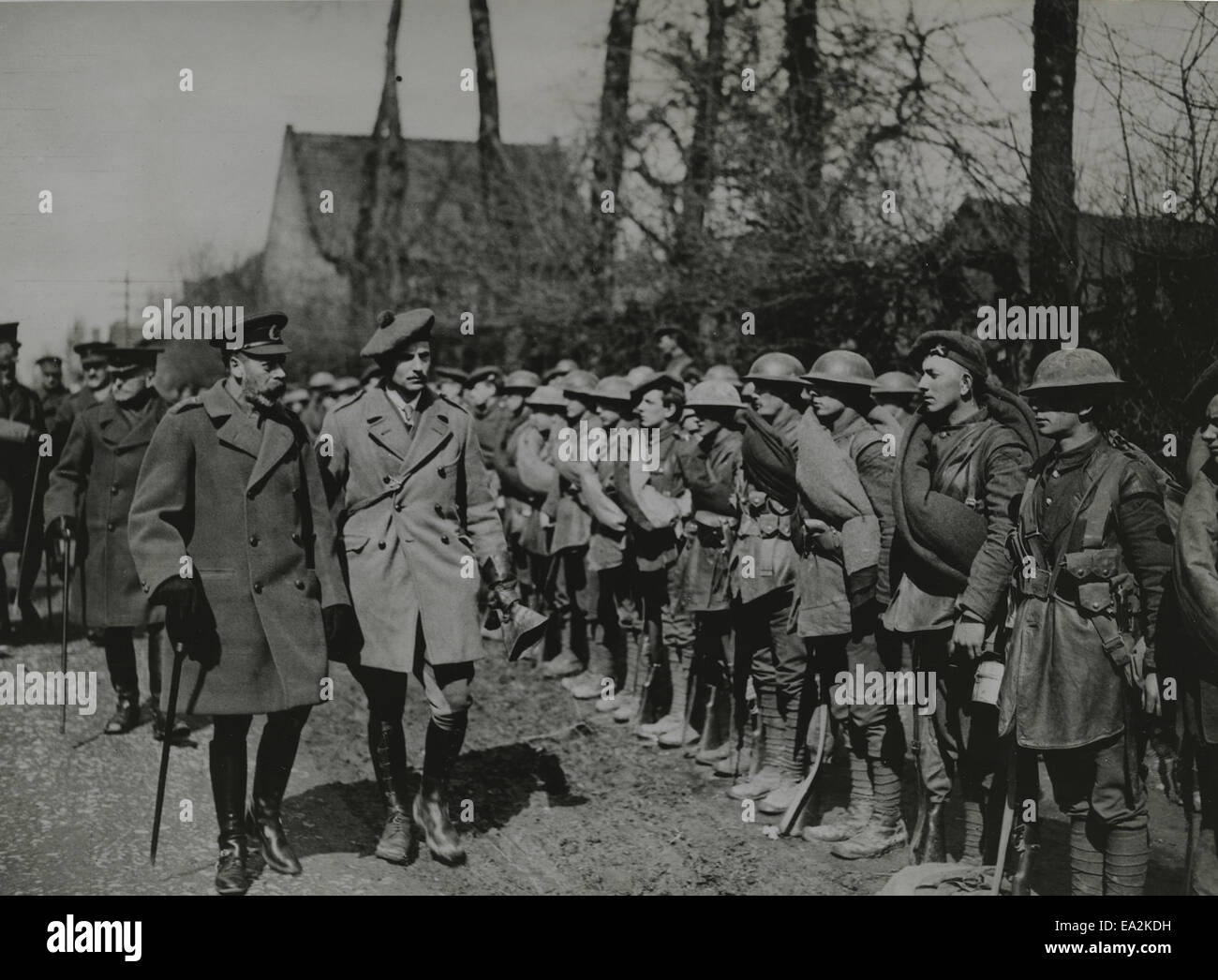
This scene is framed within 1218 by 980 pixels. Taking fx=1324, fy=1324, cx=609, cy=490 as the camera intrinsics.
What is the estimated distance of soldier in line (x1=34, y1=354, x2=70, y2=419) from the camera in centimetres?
1404

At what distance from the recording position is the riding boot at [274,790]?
564 cm

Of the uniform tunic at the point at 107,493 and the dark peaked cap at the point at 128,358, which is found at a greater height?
the dark peaked cap at the point at 128,358

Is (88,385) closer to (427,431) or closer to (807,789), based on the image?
(427,431)

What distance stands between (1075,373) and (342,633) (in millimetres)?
3233

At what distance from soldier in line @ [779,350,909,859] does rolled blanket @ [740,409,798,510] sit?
229 mm

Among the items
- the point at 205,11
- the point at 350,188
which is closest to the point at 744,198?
the point at 205,11

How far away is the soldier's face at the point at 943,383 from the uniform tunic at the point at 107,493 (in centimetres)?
470

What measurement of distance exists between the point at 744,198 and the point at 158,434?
7670 mm

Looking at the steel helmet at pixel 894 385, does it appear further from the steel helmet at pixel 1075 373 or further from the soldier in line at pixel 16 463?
the soldier in line at pixel 16 463

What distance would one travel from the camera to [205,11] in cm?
783

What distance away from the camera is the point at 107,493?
835 centimetres

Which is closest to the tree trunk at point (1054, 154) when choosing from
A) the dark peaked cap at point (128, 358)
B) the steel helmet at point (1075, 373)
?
the steel helmet at point (1075, 373)

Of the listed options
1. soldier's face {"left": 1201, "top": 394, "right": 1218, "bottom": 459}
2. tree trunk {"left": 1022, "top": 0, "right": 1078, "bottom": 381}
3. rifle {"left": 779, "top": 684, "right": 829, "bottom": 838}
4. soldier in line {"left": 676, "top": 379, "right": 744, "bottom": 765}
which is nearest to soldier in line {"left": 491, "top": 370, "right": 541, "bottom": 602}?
soldier in line {"left": 676, "top": 379, "right": 744, "bottom": 765}

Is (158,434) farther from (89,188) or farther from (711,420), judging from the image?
(711,420)
